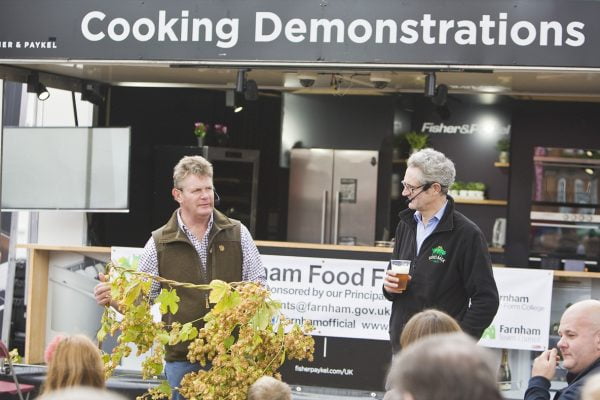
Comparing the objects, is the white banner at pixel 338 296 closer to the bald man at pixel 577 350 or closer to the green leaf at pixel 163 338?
the green leaf at pixel 163 338

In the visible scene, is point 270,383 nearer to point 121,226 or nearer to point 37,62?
point 37,62

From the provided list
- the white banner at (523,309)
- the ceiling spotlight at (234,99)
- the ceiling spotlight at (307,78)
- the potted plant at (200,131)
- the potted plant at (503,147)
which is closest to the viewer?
the white banner at (523,309)

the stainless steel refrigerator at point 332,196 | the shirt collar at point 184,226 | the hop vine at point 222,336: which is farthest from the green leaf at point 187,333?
the stainless steel refrigerator at point 332,196

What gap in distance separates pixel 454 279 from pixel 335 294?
3.17 m

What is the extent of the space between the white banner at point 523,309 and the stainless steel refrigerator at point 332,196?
4.31 metres

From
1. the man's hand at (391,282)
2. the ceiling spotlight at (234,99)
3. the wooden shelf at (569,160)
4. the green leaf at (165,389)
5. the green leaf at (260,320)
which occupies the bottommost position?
the green leaf at (165,389)

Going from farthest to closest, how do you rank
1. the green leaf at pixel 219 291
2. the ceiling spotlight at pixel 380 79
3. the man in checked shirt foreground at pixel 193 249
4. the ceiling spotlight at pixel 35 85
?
the ceiling spotlight at pixel 380 79
the ceiling spotlight at pixel 35 85
the man in checked shirt foreground at pixel 193 249
the green leaf at pixel 219 291

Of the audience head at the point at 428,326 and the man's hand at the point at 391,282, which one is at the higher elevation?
the man's hand at the point at 391,282

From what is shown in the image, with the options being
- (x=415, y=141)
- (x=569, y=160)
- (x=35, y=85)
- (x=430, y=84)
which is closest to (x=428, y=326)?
(x=430, y=84)

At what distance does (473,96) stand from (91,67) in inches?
175

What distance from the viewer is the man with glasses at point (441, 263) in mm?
4898

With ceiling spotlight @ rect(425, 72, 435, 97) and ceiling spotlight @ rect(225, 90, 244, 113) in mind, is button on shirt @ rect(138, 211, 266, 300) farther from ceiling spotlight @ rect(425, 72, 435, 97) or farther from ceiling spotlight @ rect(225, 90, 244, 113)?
ceiling spotlight @ rect(225, 90, 244, 113)

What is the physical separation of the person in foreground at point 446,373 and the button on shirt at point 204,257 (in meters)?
3.25

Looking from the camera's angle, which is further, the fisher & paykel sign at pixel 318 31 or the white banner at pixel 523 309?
the white banner at pixel 523 309
